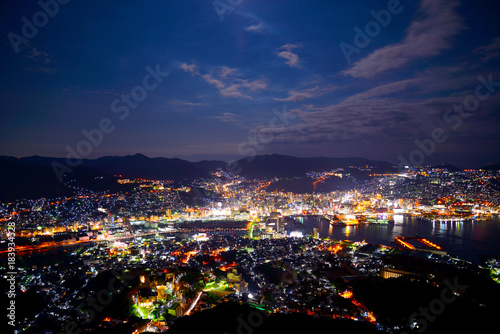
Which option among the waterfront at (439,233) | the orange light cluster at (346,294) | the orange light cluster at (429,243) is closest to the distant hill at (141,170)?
the waterfront at (439,233)

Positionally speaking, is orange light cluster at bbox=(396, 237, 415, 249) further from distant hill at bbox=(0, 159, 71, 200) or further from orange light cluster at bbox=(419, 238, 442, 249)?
distant hill at bbox=(0, 159, 71, 200)

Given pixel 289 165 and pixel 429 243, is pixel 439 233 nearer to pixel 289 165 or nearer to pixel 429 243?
pixel 429 243

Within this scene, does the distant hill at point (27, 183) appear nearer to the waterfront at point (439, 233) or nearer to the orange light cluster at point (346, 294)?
the waterfront at point (439, 233)

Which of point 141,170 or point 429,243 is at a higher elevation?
point 141,170

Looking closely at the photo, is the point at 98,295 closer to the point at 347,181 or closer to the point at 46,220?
the point at 46,220

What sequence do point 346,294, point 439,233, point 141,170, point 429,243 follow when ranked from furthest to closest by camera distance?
point 141,170 → point 439,233 → point 429,243 → point 346,294

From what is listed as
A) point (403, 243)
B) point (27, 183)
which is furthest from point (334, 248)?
point (27, 183)

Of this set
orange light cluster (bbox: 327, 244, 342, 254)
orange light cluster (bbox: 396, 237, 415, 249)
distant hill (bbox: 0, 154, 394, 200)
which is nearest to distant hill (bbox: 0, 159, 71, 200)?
distant hill (bbox: 0, 154, 394, 200)

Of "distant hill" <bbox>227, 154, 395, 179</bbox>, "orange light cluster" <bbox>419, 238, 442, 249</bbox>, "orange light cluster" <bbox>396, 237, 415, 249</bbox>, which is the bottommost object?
"orange light cluster" <bbox>396, 237, 415, 249</bbox>

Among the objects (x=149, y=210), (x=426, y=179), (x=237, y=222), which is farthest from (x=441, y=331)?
(x=426, y=179)
